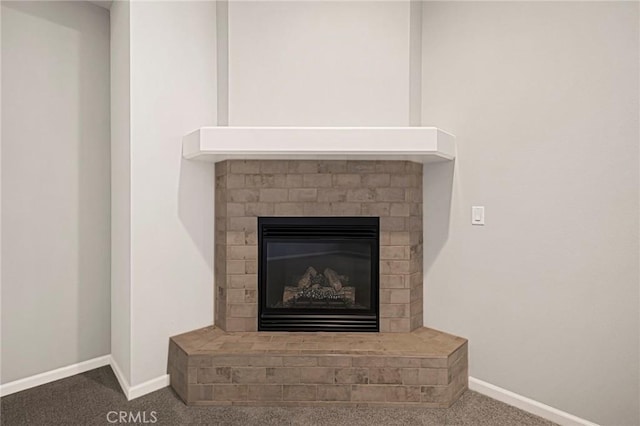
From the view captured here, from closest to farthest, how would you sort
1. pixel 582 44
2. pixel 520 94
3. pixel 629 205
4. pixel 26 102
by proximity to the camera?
pixel 629 205 < pixel 582 44 < pixel 520 94 < pixel 26 102

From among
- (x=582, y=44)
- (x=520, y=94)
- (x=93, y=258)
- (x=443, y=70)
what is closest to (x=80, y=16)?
(x=93, y=258)

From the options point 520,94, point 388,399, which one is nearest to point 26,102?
point 388,399

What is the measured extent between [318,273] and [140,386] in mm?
1319

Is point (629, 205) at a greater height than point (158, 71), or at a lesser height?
lesser

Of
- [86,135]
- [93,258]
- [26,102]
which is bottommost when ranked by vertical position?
[93,258]

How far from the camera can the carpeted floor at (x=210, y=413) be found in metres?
2.06

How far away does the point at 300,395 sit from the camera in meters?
2.21

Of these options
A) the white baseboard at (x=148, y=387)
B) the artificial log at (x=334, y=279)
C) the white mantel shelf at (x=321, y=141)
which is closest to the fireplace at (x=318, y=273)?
the artificial log at (x=334, y=279)

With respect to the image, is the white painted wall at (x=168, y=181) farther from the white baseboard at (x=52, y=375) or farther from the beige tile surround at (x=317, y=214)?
the white baseboard at (x=52, y=375)

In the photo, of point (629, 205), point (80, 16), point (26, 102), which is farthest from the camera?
point (80, 16)

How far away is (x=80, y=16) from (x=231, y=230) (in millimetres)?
1761

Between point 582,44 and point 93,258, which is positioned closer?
point 582,44

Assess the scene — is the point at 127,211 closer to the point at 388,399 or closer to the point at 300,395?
the point at 300,395

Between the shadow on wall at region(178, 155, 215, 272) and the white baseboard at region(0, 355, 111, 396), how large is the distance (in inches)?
40.3
